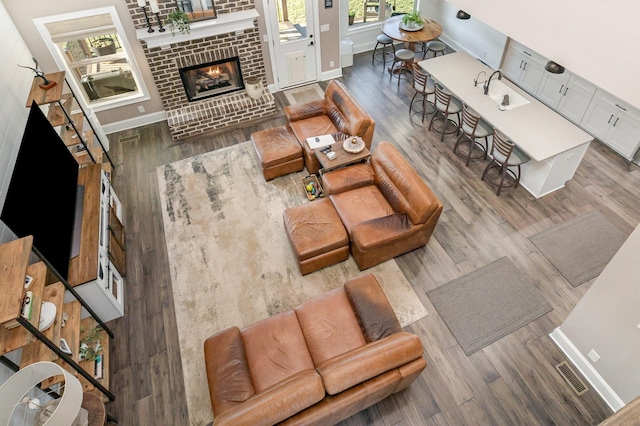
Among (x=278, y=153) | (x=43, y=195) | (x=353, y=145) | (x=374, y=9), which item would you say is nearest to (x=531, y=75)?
(x=374, y=9)

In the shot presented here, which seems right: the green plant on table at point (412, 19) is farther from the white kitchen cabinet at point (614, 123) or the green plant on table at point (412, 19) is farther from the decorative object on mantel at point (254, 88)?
the white kitchen cabinet at point (614, 123)

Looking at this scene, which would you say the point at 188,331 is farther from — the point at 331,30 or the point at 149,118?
the point at 331,30

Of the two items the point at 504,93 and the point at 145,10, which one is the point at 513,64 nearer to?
the point at 504,93

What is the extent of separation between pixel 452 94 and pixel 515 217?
2366 millimetres

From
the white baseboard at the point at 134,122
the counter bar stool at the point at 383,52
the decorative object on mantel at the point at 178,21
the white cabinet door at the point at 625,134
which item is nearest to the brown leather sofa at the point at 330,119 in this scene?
the decorative object on mantel at the point at 178,21

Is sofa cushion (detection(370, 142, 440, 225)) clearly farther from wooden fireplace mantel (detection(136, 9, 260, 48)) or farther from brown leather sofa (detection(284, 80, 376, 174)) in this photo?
wooden fireplace mantel (detection(136, 9, 260, 48))

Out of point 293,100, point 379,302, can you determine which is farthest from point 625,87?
point 293,100

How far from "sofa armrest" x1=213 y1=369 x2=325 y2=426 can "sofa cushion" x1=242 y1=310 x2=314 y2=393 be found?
0.54m

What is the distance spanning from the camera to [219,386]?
328cm

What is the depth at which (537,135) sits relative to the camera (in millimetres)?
5363

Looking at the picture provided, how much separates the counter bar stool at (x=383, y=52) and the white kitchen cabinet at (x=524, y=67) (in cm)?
227

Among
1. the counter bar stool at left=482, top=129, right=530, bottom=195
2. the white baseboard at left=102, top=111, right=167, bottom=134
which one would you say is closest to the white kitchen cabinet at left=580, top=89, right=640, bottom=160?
the counter bar stool at left=482, top=129, right=530, bottom=195

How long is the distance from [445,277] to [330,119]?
3066 millimetres

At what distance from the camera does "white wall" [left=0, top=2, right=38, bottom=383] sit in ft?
12.3
